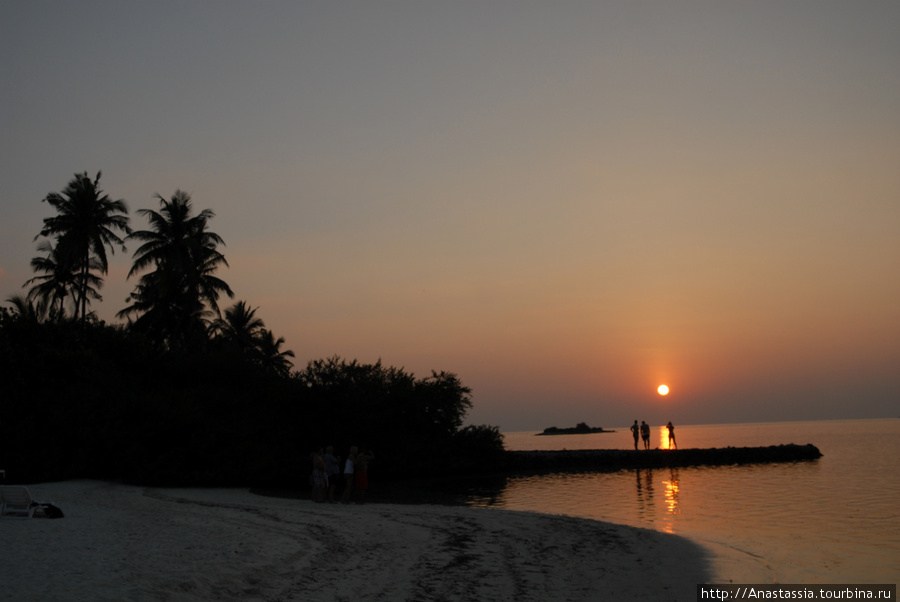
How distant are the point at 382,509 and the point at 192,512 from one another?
5253 mm

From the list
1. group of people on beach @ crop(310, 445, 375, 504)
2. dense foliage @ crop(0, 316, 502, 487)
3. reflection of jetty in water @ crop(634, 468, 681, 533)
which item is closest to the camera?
reflection of jetty in water @ crop(634, 468, 681, 533)

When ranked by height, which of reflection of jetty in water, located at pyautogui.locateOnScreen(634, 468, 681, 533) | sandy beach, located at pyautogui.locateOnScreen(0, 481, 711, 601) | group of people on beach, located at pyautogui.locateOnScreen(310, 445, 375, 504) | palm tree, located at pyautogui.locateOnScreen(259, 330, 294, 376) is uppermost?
palm tree, located at pyautogui.locateOnScreen(259, 330, 294, 376)

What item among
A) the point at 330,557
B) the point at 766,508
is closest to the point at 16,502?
the point at 330,557

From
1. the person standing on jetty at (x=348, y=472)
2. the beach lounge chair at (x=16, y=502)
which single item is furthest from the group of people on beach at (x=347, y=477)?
the beach lounge chair at (x=16, y=502)

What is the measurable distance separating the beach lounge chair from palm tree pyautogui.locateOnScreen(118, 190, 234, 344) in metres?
29.6

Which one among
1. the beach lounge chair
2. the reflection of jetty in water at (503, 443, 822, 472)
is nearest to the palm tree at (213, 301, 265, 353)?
the reflection of jetty in water at (503, 443, 822, 472)

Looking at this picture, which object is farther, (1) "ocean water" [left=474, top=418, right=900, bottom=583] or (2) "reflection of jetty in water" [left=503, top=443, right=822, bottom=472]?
(2) "reflection of jetty in water" [left=503, top=443, right=822, bottom=472]

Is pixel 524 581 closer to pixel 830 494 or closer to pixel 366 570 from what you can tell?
pixel 366 570

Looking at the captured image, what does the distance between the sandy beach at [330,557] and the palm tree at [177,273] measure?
2652cm

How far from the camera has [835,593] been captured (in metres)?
11.4

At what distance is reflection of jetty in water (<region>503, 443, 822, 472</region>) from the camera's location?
47781 millimetres

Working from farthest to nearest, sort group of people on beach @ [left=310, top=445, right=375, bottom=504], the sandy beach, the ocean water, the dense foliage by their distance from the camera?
the dense foliage, group of people on beach @ [left=310, top=445, right=375, bottom=504], the ocean water, the sandy beach

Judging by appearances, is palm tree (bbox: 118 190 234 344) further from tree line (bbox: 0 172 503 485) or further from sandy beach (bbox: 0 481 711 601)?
sandy beach (bbox: 0 481 711 601)

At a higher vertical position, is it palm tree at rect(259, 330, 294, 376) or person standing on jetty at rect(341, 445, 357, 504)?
palm tree at rect(259, 330, 294, 376)
